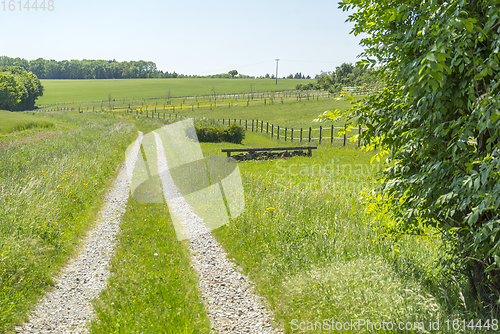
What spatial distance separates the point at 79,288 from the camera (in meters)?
5.91

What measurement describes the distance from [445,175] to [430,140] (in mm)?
451

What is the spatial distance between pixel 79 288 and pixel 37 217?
2.61 metres

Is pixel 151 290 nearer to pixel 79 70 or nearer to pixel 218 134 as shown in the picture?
pixel 218 134

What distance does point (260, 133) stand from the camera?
36188mm

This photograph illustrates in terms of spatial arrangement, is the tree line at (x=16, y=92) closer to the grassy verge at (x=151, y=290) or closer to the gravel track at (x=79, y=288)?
the gravel track at (x=79, y=288)

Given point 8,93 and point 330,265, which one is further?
point 8,93

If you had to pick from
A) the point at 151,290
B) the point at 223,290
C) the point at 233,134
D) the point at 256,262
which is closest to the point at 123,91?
the point at 233,134

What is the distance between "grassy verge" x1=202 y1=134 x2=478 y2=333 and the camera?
4129mm

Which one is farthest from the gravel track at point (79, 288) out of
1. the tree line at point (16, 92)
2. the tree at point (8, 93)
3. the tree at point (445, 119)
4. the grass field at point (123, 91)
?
the grass field at point (123, 91)

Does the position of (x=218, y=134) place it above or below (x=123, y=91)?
below

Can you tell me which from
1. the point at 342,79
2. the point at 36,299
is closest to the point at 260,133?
the point at 36,299

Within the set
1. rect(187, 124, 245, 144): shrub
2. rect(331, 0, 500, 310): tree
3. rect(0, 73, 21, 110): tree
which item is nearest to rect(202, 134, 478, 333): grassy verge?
rect(331, 0, 500, 310): tree

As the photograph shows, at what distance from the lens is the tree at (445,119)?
2.96 m

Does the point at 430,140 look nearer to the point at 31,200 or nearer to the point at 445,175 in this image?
the point at 445,175
